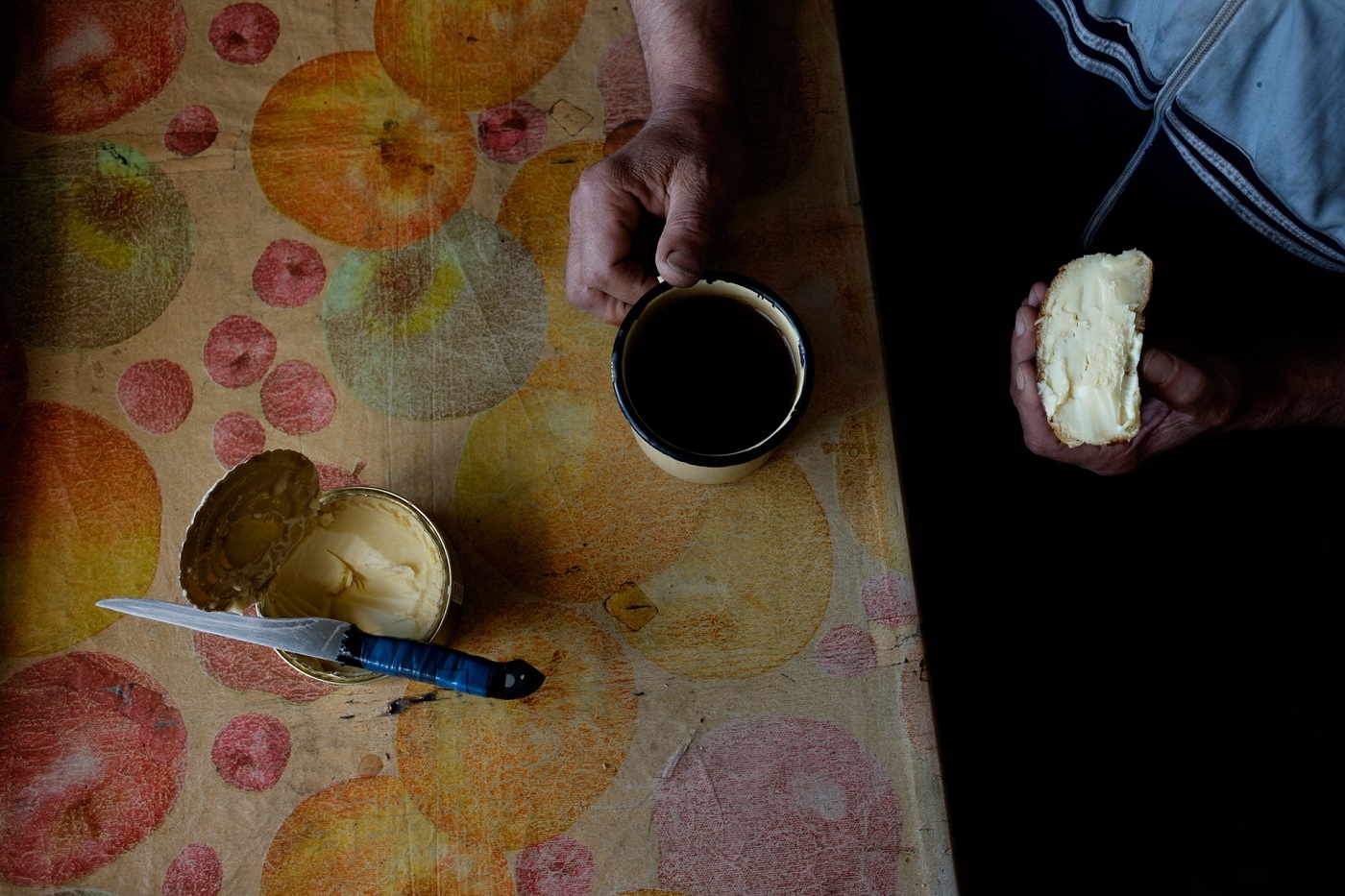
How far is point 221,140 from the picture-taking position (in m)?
0.88

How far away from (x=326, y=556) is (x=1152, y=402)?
0.88 metres

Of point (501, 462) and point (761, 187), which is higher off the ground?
point (761, 187)

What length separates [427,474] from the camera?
2.66ft

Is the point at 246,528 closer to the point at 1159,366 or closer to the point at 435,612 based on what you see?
the point at 435,612

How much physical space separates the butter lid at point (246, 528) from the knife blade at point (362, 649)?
24mm

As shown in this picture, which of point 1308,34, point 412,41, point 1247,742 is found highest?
point 412,41

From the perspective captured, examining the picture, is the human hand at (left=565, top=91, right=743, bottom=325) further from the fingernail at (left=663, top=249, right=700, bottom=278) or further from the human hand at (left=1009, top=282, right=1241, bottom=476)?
the human hand at (left=1009, top=282, right=1241, bottom=476)

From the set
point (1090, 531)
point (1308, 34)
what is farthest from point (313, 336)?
point (1090, 531)

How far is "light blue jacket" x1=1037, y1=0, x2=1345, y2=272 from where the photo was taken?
700mm

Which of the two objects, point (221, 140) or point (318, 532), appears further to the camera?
point (221, 140)

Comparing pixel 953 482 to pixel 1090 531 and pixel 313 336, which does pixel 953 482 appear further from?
pixel 313 336

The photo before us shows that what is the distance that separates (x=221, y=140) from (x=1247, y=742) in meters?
1.52

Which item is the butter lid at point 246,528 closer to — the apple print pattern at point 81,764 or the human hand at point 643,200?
the apple print pattern at point 81,764

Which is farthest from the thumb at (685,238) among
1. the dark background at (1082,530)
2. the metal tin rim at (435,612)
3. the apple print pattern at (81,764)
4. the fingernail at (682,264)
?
the apple print pattern at (81,764)
